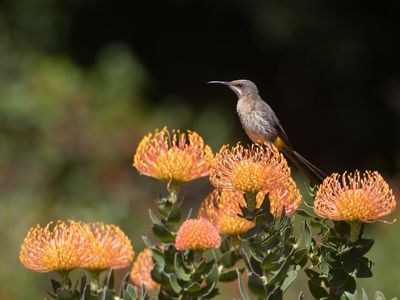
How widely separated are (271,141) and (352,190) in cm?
173

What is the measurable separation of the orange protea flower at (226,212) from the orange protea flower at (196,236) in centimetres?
10

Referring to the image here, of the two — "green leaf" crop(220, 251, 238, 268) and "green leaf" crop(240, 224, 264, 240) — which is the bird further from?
→ "green leaf" crop(240, 224, 264, 240)

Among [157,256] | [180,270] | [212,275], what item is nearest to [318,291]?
[212,275]

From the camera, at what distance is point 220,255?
2.89 meters

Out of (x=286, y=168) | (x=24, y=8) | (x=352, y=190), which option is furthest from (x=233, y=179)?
(x=24, y=8)

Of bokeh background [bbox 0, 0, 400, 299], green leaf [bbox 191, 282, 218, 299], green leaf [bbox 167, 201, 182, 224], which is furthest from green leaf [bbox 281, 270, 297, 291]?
bokeh background [bbox 0, 0, 400, 299]

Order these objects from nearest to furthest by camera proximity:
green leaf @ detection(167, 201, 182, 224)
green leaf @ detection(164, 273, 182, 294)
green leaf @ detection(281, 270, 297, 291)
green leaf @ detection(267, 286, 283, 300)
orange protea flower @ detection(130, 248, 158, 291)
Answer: green leaf @ detection(267, 286, 283, 300)
green leaf @ detection(281, 270, 297, 291)
green leaf @ detection(164, 273, 182, 294)
green leaf @ detection(167, 201, 182, 224)
orange protea flower @ detection(130, 248, 158, 291)

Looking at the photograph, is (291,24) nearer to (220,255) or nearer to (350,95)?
(350,95)

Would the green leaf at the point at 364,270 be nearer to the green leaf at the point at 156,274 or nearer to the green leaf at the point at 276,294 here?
the green leaf at the point at 276,294

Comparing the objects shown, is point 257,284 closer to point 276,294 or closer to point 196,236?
point 276,294

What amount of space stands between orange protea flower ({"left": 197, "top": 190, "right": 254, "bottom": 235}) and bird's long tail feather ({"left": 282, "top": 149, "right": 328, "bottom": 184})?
28 centimetres

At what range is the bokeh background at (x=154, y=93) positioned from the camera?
745 cm

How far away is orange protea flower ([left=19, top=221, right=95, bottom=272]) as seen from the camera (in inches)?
105

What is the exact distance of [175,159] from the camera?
2.93m
